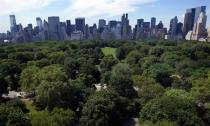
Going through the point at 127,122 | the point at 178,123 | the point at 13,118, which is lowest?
the point at 127,122

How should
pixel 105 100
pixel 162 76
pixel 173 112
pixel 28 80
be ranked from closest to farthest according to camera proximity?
pixel 173 112 < pixel 105 100 < pixel 28 80 < pixel 162 76

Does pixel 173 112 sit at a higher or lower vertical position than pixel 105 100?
lower

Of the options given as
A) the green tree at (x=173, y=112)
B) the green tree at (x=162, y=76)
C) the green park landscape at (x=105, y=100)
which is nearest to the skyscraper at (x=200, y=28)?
the green park landscape at (x=105, y=100)

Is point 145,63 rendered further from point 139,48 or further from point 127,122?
point 139,48

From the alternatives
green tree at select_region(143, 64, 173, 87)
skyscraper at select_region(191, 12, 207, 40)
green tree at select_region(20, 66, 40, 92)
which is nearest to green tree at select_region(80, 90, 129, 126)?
green tree at select_region(20, 66, 40, 92)

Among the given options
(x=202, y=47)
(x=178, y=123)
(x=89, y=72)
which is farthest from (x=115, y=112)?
(x=202, y=47)

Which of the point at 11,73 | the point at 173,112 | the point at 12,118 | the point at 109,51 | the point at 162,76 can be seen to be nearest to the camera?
the point at 12,118

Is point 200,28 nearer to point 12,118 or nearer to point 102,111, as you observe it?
point 102,111

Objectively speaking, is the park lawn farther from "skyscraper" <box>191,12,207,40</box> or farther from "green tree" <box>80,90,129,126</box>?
"green tree" <box>80,90,129,126</box>

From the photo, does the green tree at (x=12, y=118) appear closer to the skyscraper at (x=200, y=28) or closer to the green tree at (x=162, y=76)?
the green tree at (x=162, y=76)

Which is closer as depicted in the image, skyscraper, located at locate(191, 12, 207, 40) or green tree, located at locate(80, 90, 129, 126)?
green tree, located at locate(80, 90, 129, 126)

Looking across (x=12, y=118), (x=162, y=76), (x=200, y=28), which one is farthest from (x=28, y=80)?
(x=200, y=28)
